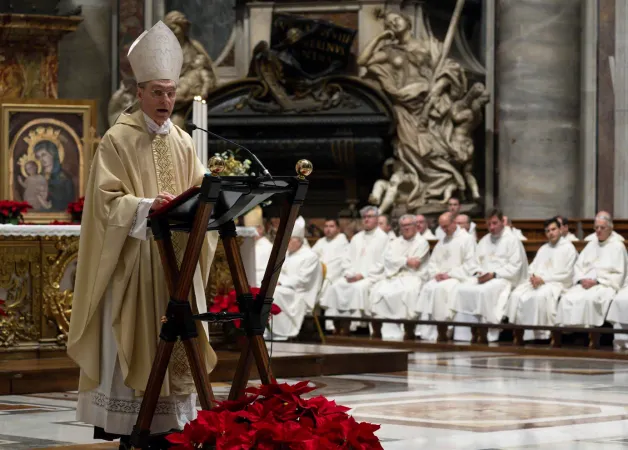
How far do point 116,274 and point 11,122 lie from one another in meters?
7.43

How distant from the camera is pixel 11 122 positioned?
12.5m

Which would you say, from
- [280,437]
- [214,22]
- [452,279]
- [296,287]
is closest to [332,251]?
[296,287]

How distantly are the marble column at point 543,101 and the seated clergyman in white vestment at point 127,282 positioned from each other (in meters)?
14.0

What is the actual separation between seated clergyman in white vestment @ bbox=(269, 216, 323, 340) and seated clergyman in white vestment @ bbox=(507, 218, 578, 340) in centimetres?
215

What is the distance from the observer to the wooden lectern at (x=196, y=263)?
4875 millimetres

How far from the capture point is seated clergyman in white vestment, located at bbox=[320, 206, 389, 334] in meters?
15.5

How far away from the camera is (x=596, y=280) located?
1365 centimetres

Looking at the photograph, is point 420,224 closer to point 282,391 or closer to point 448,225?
point 448,225

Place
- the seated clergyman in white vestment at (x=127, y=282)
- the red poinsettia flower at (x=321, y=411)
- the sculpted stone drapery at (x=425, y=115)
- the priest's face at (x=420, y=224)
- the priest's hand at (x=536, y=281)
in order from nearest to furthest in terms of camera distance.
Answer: the red poinsettia flower at (x=321, y=411) → the seated clergyman in white vestment at (x=127, y=282) → the priest's hand at (x=536, y=281) → the priest's face at (x=420, y=224) → the sculpted stone drapery at (x=425, y=115)

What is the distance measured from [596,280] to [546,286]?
1.88ft

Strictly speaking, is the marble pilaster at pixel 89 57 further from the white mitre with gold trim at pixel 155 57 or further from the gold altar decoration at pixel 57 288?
the white mitre with gold trim at pixel 155 57

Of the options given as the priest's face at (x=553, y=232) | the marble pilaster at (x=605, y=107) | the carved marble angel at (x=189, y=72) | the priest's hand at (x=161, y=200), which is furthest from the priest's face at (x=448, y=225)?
the priest's hand at (x=161, y=200)

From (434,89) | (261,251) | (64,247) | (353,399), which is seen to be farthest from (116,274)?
(434,89)

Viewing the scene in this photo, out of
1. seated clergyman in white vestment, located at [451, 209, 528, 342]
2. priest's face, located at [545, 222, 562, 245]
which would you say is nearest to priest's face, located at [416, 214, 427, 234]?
seated clergyman in white vestment, located at [451, 209, 528, 342]
